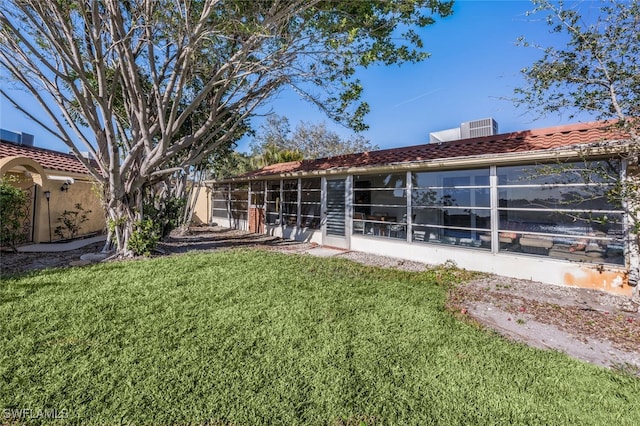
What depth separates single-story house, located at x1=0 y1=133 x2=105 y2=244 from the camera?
937cm

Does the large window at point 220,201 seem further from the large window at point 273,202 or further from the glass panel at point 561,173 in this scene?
the glass panel at point 561,173

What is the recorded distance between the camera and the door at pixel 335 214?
10375 millimetres

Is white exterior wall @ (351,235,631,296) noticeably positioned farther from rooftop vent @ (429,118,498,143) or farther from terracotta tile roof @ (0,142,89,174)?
terracotta tile roof @ (0,142,89,174)

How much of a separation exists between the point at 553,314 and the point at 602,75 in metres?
4.69

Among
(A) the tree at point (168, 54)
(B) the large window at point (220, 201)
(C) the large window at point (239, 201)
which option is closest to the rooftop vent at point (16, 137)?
(A) the tree at point (168, 54)

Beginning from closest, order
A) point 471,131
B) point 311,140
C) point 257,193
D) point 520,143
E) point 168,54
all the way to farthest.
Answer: point 520,143
point 168,54
point 471,131
point 257,193
point 311,140

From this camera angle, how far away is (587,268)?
5.80m

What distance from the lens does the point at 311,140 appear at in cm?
2708

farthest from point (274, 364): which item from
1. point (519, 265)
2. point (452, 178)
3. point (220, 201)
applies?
point (220, 201)

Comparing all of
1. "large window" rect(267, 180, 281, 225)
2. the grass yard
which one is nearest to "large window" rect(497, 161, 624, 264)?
the grass yard

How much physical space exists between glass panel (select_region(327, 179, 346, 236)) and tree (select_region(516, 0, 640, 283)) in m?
6.07

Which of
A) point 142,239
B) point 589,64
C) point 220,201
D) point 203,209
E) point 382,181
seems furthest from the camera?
point 203,209

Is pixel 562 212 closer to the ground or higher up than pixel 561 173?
closer to the ground

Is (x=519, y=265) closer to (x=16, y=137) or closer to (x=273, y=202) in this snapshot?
(x=273, y=202)
